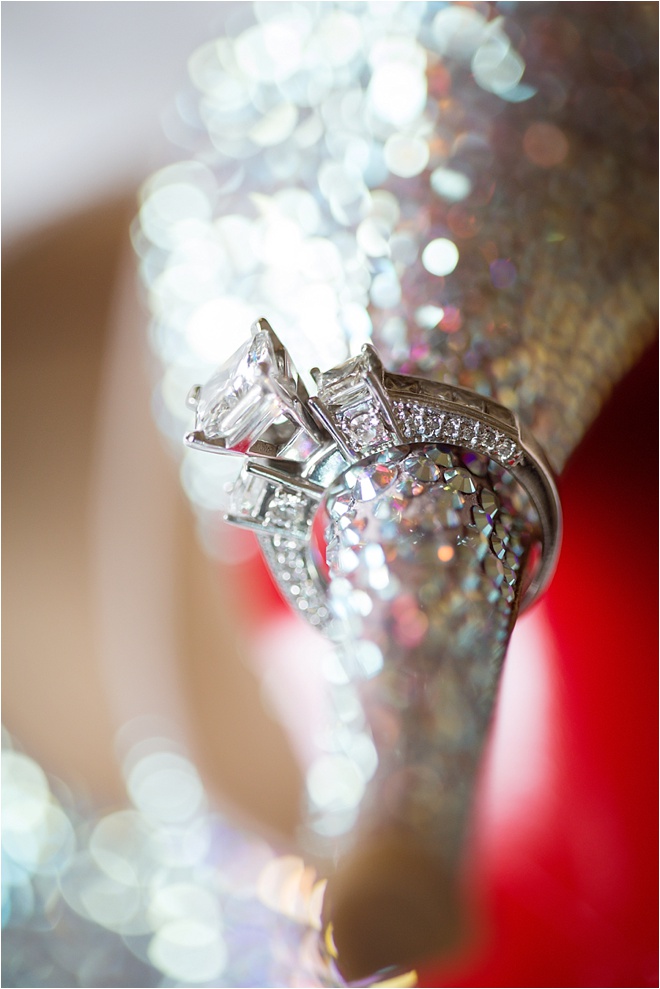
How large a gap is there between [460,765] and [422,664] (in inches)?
1.0

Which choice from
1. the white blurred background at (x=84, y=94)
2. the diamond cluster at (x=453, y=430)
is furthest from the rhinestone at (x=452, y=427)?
the white blurred background at (x=84, y=94)

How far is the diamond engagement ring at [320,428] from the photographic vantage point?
0.15m

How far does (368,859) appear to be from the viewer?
0.17 m

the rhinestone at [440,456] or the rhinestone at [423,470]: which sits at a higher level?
the rhinestone at [440,456]

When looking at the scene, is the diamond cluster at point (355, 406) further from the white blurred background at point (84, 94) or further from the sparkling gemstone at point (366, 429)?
the white blurred background at point (84, 94)

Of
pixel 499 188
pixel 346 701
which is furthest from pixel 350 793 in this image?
pixel 499 188

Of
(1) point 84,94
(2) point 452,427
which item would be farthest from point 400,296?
(1) point 84,94

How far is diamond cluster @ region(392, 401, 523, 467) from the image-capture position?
6.2 inches

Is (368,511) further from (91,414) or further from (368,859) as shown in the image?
(91,414)

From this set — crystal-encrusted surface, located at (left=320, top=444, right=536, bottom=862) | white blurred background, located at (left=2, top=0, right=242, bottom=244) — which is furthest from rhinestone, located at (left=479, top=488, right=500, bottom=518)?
white blurred background, located at (left=2, top=0, right=242, bottom=244)

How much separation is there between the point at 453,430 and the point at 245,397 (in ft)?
0.14

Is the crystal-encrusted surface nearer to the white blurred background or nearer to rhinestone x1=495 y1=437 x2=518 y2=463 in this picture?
rhinestone x1=495 y1=437 x2=518 y2=463

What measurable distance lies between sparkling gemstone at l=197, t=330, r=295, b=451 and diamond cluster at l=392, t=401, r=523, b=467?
0.02 meters

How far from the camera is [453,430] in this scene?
161 mm
